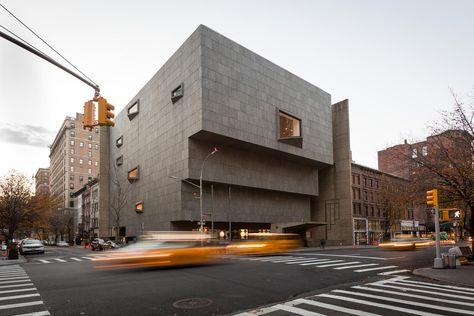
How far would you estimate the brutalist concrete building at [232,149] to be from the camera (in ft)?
158

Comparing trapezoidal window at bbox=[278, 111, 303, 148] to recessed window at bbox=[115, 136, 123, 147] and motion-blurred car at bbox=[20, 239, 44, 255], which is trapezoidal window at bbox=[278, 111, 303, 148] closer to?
motion-blurred car at bbox=[20, 239, 44, 255]

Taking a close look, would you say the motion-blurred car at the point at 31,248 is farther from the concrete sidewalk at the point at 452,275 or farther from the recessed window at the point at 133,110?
the concrete sidewalk at the point at 452,275

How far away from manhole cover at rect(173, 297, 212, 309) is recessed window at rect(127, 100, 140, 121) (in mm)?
61067

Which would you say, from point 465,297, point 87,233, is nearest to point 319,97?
point 465,297

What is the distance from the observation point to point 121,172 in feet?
245

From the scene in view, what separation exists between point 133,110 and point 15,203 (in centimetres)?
3140

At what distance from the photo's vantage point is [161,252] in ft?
56.3

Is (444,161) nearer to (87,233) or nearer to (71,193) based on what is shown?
(87,233)

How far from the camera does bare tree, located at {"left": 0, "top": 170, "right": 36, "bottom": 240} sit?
41.8m

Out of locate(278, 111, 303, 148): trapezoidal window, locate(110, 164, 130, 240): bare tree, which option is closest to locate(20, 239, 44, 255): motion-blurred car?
locate(110, 164, 130, 240): bare tree

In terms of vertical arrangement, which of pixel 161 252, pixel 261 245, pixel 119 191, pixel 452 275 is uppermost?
pixel 119 191

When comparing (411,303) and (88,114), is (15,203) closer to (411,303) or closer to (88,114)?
(88,114)

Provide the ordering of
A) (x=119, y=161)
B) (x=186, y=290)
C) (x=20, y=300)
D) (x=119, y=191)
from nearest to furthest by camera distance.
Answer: (x=20, y=300) < (x=186, y=290) < (x=119, y=191) < (x=119, y=161)

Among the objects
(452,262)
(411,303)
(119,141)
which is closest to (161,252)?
(411,303)
